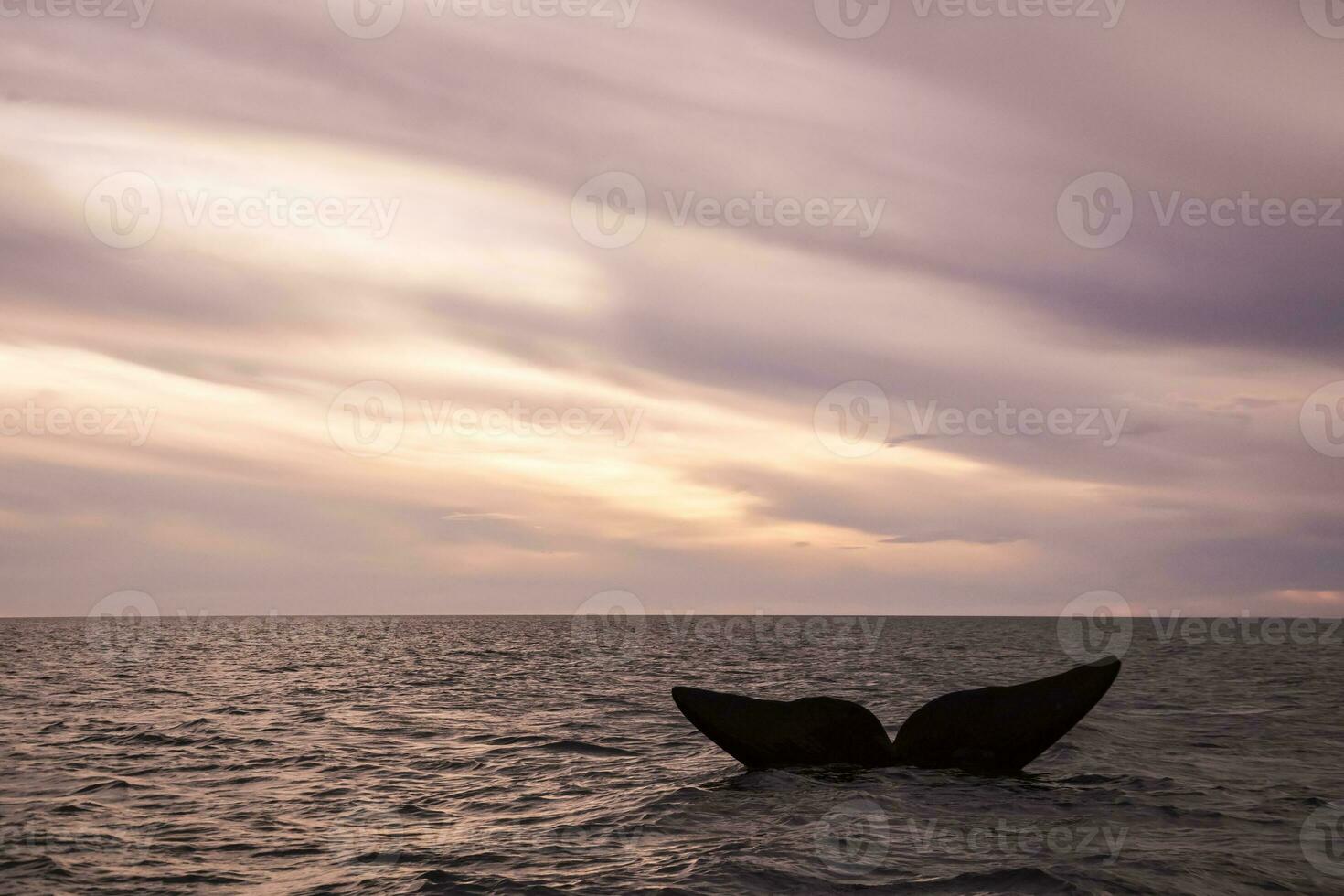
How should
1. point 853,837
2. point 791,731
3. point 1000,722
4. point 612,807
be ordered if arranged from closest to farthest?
point 853,837 → point 612,807 → point 1000,722 → point 791,731

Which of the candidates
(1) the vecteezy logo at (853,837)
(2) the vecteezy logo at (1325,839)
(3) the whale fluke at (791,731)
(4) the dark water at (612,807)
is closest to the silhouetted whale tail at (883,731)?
(3) the whale fluke at (791,731)

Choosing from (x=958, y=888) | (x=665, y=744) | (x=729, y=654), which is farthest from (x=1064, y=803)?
(x=729, y=654)

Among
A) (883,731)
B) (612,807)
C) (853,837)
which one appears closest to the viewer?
(853,837)

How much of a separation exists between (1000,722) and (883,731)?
1.86 m

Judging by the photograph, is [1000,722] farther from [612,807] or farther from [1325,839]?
[612,807]

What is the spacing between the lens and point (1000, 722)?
15500 millimetres

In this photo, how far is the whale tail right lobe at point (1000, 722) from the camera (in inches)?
591

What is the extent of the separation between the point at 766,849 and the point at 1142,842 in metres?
4.53

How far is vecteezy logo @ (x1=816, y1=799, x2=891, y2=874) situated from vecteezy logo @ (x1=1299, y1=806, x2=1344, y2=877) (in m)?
4.66

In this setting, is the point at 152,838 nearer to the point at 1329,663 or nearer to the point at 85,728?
the point at 85,728

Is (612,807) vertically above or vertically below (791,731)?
below

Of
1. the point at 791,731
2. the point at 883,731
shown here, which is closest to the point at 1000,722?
the point at 883,731

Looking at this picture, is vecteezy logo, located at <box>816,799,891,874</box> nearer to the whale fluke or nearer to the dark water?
the dark water

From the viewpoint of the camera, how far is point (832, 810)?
1294cm
